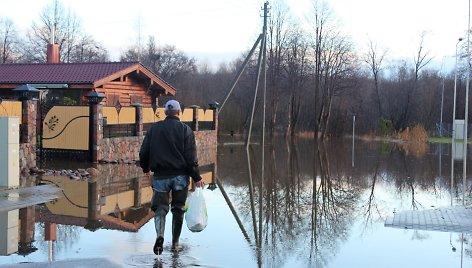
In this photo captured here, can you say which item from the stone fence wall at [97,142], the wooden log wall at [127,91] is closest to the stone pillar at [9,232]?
the stone fence wall at [97,142]

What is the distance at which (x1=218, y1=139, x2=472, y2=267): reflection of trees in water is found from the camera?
8.36m

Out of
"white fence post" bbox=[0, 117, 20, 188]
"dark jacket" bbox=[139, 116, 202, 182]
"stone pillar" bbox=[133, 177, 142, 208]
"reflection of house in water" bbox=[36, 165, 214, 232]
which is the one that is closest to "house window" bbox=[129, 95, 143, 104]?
"stone pillar" bbox=[133, 177, 142, 208]

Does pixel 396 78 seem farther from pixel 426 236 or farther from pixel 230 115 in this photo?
pixel 426 236

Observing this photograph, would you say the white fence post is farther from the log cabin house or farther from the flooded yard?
the log cabin house

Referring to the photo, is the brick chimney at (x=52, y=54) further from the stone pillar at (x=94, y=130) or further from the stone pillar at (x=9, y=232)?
the stone pillar at (x=9, y=232)

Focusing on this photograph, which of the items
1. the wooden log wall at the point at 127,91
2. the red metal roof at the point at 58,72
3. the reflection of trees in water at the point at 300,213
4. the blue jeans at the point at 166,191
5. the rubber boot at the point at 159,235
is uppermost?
the red metal roof at the point at 58,72

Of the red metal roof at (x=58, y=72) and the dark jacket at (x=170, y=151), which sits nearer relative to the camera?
the dark jacket at (x=170, y=151)

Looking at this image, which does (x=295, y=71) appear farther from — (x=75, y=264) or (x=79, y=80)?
(x=75, y=264)

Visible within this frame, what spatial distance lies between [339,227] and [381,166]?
46.0ft

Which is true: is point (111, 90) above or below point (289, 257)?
above

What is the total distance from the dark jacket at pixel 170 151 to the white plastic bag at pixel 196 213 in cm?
70

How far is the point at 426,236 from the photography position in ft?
29.6

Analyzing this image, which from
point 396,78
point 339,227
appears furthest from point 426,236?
point 396,78

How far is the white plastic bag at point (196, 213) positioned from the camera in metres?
7.72
